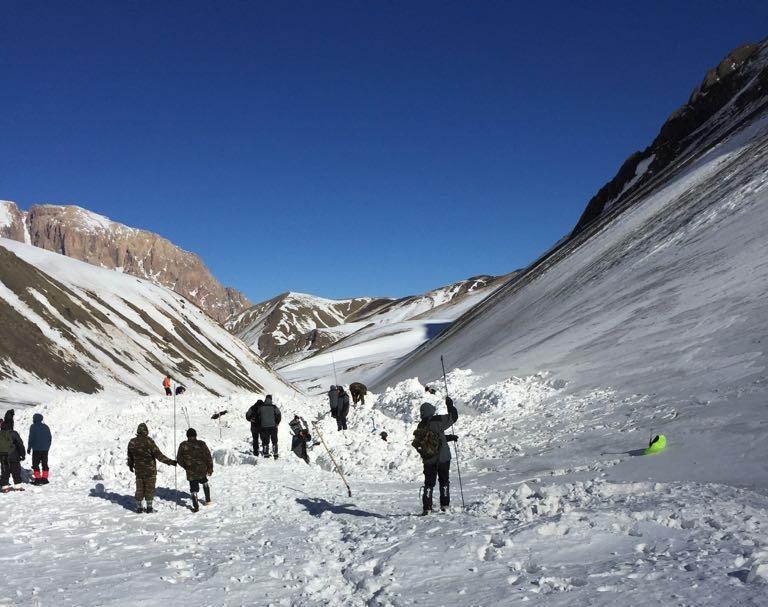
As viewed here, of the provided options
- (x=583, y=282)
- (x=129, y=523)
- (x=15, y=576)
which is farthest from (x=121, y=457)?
(x=583, y=282)

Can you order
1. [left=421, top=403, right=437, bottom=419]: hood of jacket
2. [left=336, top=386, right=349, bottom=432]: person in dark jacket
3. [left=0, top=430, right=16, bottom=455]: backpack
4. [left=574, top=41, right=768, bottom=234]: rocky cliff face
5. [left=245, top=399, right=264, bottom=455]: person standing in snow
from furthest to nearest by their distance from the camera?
[left=574, top=41, right=768, bottom=234]: rocky cliff face, [left=336, top=386, right=349, bottom=432]: person in dark jacket, [left=245, top=399, right=264, bottom=455]: person standing in snow, [left=0, top=430, right=16, bottom=455]: backpack, [left=421, top=403, right=437, bottom=419]: hood of jacket

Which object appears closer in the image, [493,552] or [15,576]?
[493,552]

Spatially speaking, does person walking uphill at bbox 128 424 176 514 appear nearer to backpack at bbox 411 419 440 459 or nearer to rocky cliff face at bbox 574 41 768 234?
backpack at bbox 411 419 440 459

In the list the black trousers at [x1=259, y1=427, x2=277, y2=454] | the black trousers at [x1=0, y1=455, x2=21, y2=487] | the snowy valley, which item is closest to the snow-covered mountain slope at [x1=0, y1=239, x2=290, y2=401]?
the snowy valley

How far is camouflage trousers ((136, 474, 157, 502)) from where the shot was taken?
1208 centimetres

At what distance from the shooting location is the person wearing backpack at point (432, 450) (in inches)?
398

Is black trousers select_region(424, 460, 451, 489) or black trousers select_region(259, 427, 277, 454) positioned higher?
black trousers select_region(259, 427, 277, 454)

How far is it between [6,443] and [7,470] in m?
0.70

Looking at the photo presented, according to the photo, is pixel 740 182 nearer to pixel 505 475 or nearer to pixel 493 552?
pixel 505 475

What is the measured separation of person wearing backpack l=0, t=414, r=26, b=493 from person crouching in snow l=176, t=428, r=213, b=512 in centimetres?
474

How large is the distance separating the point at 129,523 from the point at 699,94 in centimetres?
9478

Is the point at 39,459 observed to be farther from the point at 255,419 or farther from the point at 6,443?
the point at 255,419

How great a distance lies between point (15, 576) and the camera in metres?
8.05

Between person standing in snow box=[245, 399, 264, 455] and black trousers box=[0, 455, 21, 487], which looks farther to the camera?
person standing in snow box=[245, 399, 264, 455]
